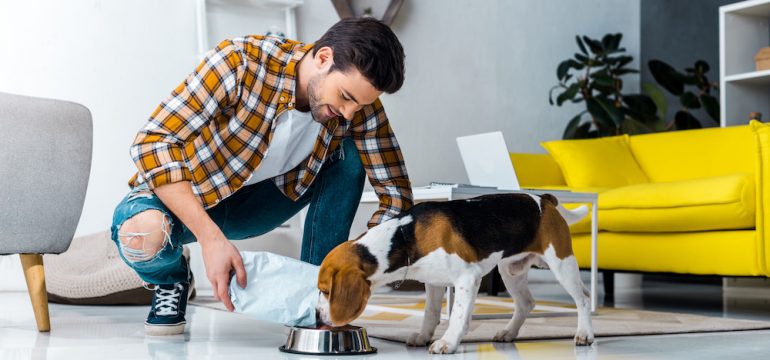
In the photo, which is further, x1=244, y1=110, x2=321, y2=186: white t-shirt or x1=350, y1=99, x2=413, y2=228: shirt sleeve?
x1=350, y1=99, x2=413, y2=228: shirt sleeve

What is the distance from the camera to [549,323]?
8.61 feet

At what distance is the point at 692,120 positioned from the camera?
17.0ft

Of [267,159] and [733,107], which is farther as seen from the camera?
[733,107]

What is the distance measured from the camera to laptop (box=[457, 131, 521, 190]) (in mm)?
2929

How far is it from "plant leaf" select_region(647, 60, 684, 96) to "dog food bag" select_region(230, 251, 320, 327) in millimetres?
3932

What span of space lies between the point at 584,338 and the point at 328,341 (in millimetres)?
663

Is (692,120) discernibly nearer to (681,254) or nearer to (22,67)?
(681,254)

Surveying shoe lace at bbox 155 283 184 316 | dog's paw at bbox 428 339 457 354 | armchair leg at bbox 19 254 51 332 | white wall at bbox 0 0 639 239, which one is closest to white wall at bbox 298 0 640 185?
white wall at bbox 0 0 639 239

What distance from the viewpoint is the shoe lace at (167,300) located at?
211 cm

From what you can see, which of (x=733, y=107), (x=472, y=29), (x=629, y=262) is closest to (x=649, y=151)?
(x=733, y=107)

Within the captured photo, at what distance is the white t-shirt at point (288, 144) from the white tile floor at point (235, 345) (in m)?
0.42

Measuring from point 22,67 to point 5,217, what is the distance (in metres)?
2.15

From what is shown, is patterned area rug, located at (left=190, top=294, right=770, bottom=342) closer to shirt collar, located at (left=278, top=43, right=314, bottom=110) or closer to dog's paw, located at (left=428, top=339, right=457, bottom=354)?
dog's paw, located at (left=428, top=339, right=457, bottom=354)

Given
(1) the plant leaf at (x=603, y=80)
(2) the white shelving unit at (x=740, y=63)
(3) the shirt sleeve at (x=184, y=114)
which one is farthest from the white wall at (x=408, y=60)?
(3) the shirt sleeve at (x=184, y=114)
